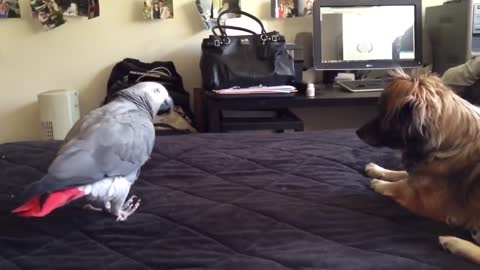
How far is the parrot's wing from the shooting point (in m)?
0.92

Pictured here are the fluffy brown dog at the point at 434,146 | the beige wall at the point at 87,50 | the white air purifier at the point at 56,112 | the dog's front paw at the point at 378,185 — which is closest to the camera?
the fluffy brown dog at the point at 434,146

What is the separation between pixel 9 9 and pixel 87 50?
17.2 inches

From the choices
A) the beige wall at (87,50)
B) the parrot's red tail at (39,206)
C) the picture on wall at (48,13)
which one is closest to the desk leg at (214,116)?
the beige wall at (87,50)

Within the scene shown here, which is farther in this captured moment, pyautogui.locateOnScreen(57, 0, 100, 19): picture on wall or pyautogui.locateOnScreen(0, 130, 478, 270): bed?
Result: pyautogui.locateOnScreen(57, 0, 100, 19): picture on wall

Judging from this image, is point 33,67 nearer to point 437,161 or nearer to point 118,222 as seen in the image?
point 118,222

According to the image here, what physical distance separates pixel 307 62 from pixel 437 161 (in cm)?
166

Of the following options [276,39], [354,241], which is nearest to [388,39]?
[276,39]

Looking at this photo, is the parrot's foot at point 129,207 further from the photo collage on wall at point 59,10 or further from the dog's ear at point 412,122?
the photo collage on wall at point 59,10

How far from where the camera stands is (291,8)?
266cm

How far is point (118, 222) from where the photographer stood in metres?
1.05

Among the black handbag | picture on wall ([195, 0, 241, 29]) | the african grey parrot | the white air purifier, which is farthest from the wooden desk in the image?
the african grey parrot

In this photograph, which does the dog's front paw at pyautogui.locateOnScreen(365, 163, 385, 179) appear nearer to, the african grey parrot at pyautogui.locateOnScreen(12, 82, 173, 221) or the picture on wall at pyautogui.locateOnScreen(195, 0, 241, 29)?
the african grey parrot at pyautogui.locateOnScreen(12, 82, 173, 221)

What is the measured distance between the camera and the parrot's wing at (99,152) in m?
0.92

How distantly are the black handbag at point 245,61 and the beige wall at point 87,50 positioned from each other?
0.31 metres
